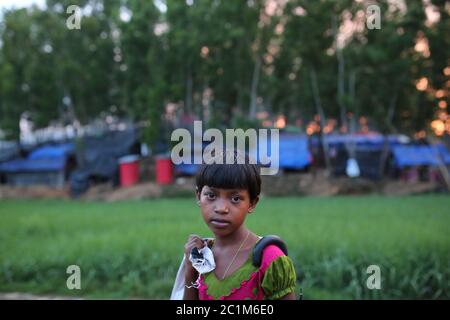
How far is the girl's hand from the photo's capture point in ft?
7.09

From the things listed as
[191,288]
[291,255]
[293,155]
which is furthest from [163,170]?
[191,288]

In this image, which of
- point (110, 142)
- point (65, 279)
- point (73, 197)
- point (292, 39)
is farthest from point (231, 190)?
point (110, 142)

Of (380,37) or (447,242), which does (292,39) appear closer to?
(380,37)

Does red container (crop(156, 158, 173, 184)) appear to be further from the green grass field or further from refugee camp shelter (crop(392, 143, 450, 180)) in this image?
the green grass field

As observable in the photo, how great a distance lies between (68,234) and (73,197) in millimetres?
11966

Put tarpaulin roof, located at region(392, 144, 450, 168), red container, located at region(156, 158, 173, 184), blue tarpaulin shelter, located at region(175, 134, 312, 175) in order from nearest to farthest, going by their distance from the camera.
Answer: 1. red container, located at region(156, 158, 173, 184)
2. blue tarpaulin shelter, located at region(175, 134, 312, 175)
3. tarpaulin roof, located at region(392, 144, 450, 168)

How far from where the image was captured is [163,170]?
65.2ft

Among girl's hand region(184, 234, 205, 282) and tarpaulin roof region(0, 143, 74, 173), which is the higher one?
tarpaulin roof region(0, 143, 74, 173)

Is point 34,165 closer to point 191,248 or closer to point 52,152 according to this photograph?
point 52,152

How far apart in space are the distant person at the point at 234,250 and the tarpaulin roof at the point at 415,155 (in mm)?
21550

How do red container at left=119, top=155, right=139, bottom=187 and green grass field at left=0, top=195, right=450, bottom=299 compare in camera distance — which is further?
red container at left=119, top=155, right=139, bottom=187

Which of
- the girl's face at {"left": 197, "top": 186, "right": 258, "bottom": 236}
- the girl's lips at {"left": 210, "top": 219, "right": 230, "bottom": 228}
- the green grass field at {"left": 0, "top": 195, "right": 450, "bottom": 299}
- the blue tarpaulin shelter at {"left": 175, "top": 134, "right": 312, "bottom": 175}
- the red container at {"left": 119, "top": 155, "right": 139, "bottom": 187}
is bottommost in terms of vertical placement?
the green grass field at {"left": 0, "top": 195, "right": 450, "bottom": 299}

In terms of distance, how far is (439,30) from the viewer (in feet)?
55.9

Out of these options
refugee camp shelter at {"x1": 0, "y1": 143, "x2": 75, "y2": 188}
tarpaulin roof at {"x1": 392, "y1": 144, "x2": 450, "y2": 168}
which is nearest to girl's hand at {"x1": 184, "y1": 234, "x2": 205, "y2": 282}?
tarpaulin roof at {"x1": 392, "y1": 144, "x2": 450, "y2": 168}
